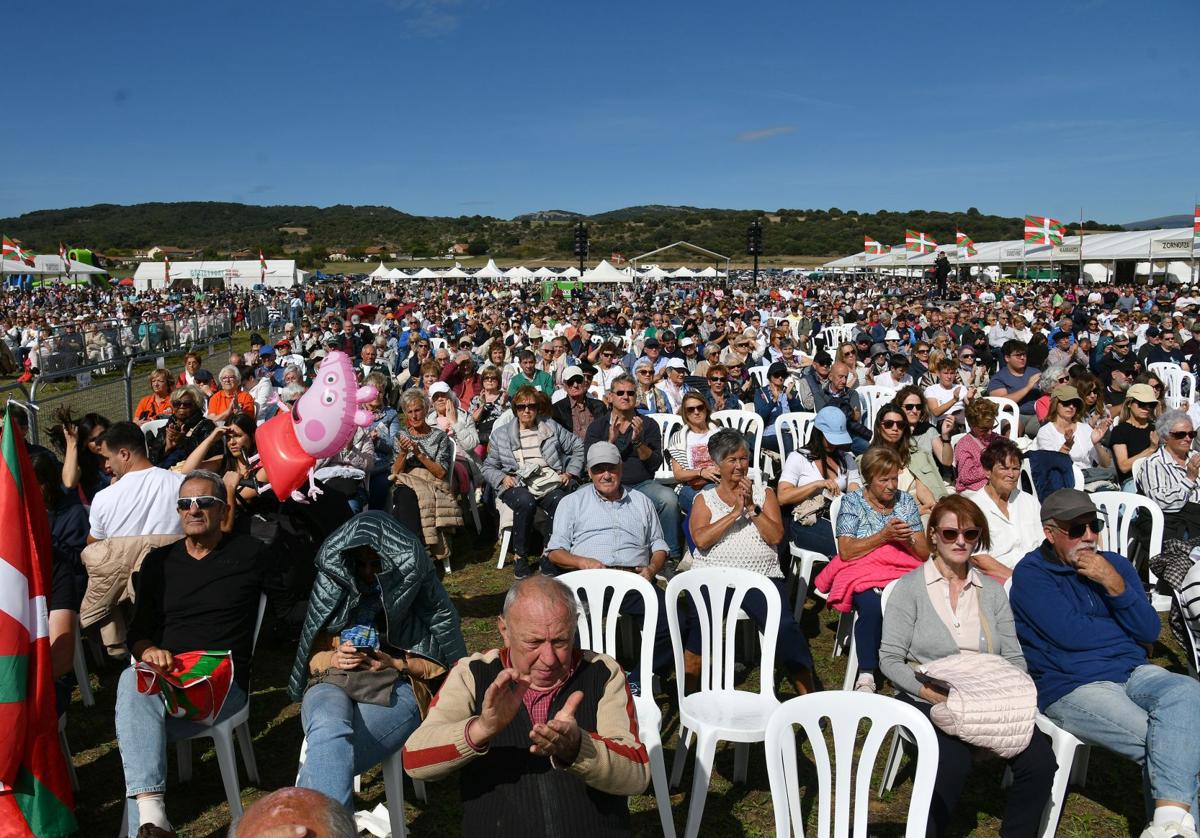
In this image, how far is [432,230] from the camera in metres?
119

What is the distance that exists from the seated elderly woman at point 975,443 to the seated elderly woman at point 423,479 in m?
3.49

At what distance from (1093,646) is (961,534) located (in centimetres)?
64

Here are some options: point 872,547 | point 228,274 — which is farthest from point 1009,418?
point 228,274

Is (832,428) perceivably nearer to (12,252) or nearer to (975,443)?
(975,443)

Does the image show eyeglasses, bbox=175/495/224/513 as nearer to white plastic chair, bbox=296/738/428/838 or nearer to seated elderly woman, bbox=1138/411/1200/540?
white plastic chair, bbox=296/738/428/838

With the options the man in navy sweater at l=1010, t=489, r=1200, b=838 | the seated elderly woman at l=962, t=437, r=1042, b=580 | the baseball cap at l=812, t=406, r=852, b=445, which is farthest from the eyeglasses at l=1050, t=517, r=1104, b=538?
the baseball cap at l=812, t=406, r=852, b=445

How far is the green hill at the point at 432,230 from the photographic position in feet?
313

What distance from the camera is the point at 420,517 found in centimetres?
574

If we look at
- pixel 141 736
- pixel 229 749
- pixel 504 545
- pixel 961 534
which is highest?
pixel 961 534

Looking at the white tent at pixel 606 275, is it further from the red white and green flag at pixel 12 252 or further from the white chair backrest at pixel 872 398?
the white chair backrest at pixel 872 398

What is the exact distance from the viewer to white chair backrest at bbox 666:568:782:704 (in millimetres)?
3436

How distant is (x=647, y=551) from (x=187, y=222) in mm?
145064

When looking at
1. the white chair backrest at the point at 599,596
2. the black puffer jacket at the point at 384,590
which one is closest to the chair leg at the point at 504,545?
the white chair backrest at the point at 599,596

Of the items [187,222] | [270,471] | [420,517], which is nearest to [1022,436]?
[420,517]
